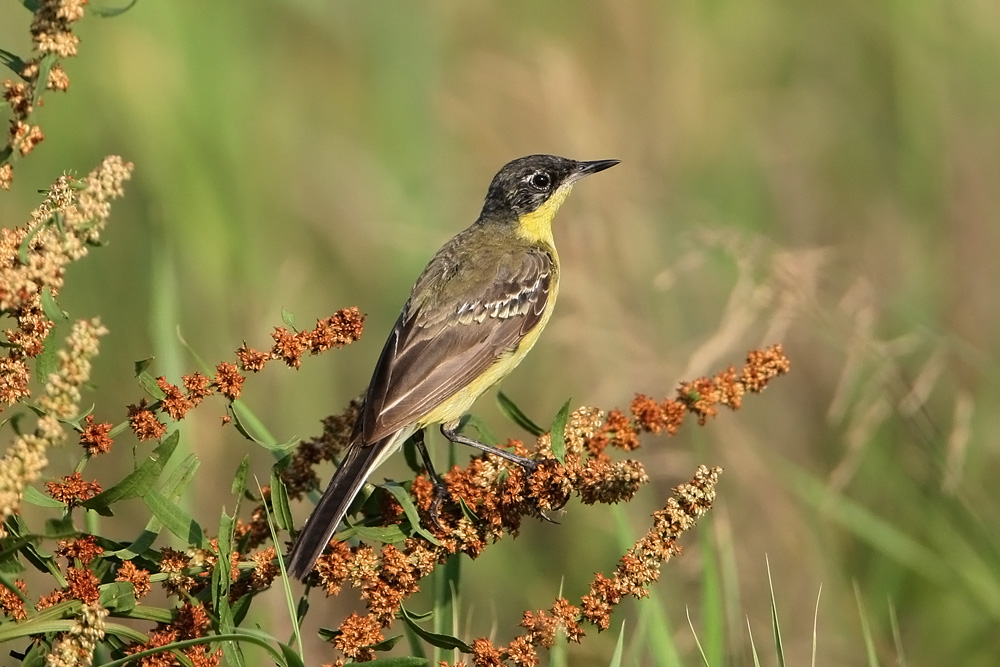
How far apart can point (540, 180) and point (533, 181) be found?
0.16 ft

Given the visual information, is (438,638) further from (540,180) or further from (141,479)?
(540,180)

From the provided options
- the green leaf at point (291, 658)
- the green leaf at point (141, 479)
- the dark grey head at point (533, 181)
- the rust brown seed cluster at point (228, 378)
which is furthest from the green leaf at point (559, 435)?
the dark grey head at point (533, 181)

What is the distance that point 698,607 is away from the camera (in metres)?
6.23

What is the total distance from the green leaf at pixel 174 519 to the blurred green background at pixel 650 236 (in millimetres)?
1512

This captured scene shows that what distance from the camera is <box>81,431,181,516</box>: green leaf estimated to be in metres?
3.22

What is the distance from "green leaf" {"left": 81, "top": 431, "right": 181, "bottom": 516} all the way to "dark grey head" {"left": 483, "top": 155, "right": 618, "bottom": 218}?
4081mm

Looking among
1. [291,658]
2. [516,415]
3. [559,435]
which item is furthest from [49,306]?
[516,415]

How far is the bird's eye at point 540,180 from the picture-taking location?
712 cm

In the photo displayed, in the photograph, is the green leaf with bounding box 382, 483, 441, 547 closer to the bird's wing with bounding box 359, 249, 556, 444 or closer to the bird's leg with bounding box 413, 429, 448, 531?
the bird's leg with bounding box 413, 429, 448, 531

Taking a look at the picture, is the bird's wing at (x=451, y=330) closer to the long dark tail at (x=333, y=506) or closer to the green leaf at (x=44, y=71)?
the long dark tail at (x=333, y=506)

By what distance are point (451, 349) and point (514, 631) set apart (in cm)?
196

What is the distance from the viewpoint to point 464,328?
5.71 m

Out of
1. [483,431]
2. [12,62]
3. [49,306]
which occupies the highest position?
[12,62]

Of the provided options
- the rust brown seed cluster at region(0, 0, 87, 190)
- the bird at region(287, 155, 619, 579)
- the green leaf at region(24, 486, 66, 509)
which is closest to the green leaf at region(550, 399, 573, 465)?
the bird at region(287, 155, 619, 579)
